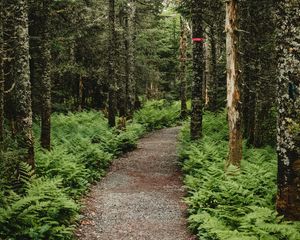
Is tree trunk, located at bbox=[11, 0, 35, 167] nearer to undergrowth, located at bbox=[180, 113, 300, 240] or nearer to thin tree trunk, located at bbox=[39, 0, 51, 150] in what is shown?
thin tree trunk, located at bbox=[39, 0, 51, 150]

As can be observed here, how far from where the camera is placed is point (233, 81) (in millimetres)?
10633

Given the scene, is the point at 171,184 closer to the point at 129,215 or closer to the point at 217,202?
Answer: the point at 129,215

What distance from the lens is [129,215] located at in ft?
31.9

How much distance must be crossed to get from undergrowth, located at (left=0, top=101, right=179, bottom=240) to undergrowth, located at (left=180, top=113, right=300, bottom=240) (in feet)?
8.88

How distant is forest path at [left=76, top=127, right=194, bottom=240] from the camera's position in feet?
Answer: 28.1

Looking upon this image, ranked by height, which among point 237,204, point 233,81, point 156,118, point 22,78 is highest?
point 22,78

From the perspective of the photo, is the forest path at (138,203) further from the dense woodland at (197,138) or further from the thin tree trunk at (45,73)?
the thin tree trunk at (45,73)

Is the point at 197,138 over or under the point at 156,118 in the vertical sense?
over


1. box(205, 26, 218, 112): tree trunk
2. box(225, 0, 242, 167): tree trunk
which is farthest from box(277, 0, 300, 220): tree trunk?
box(205, 26, 218, 112): tree trunk

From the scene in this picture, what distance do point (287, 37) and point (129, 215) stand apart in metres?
5.67

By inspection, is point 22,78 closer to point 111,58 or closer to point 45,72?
point 45,72

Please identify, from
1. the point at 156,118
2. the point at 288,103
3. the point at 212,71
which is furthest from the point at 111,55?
the point at 288,103

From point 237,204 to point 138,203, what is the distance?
3307mm

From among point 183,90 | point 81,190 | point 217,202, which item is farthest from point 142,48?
point 217,202
